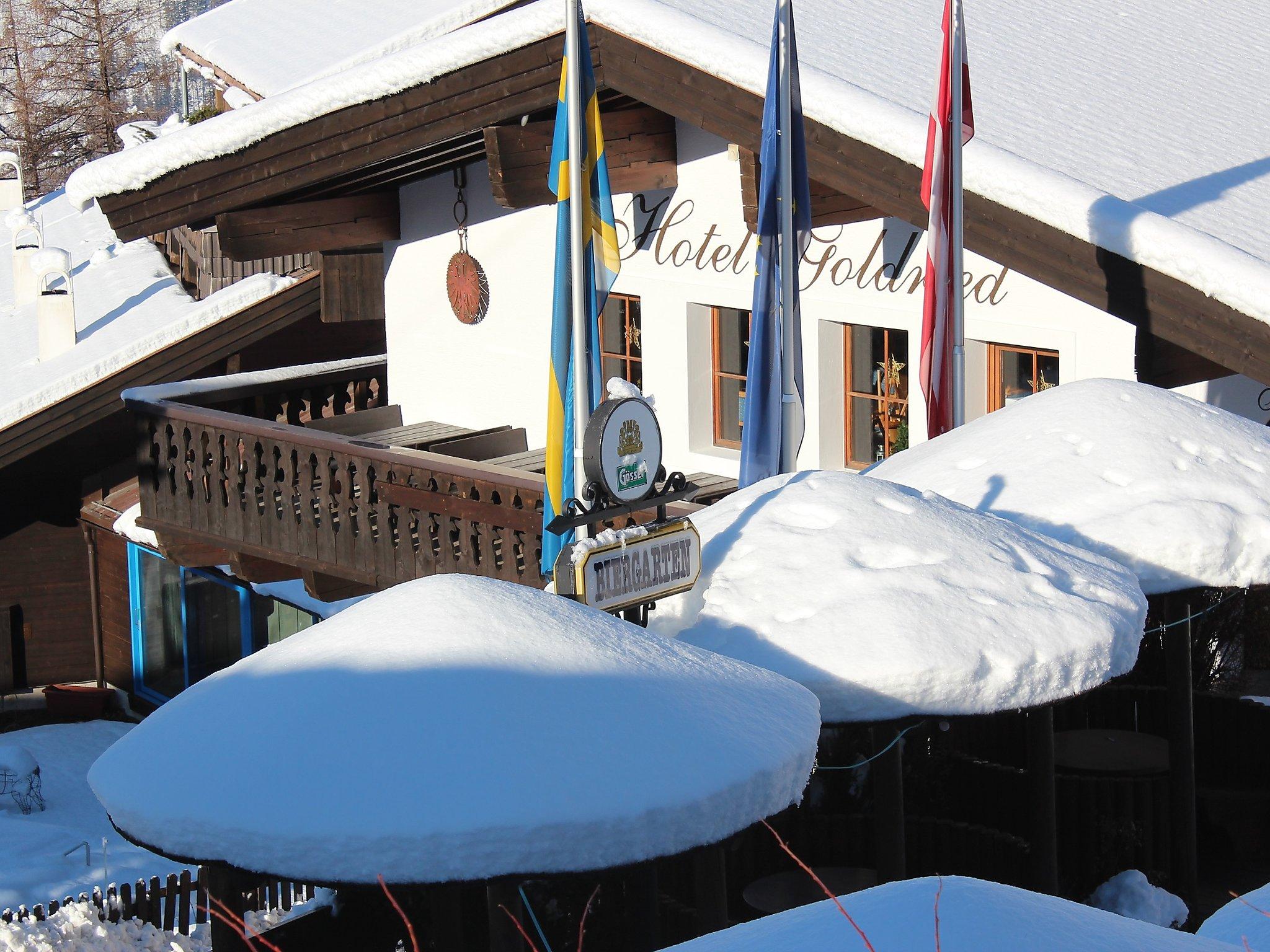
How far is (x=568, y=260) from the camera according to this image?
8.29 meters

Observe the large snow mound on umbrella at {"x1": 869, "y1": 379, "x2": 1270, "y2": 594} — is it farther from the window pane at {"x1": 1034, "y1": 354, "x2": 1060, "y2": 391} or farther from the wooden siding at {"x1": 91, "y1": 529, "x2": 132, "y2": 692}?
the wooden siding at {"x1": 91, "y1": 529, "x2": 132, "y2": 692}

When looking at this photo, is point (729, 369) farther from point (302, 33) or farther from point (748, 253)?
point (302, 33)

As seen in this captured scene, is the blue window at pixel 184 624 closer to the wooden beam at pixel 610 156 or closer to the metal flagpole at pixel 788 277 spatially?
the wooden beam at pixel 610 156

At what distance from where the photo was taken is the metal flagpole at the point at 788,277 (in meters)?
Result: 8.84

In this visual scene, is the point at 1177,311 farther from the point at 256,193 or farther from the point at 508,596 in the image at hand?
the point at 256,193

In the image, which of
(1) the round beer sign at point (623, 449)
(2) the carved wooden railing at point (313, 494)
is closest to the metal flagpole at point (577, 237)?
(1) the round beer sign at point (623, 449)

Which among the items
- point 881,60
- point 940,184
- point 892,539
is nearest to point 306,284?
point 881,60

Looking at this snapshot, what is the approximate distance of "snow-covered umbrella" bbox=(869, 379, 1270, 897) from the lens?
242 inches

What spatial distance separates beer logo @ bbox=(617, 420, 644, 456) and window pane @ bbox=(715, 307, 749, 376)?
21.2ft

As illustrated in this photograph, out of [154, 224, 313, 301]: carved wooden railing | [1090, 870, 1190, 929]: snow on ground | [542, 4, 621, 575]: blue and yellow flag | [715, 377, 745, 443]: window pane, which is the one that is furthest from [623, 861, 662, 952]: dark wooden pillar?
[154, 224, 313, 301]: carved wooden railing

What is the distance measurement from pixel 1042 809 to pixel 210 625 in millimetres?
11708

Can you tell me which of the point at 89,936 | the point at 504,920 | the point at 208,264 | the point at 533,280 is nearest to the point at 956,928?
the point at 504,920

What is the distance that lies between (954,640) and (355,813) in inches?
83.1

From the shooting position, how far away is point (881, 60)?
10438mm
